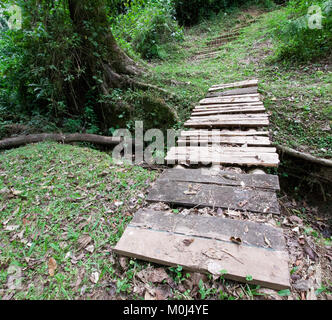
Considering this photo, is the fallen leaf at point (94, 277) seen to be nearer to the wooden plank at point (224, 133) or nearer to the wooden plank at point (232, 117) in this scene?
the wooden plank at point (224, 133)

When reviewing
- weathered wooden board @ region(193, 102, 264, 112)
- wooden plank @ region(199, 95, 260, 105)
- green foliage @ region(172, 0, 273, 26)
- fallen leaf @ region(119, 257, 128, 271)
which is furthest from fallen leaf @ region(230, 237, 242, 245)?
green foliage @ region(172, 0, 273, 26)

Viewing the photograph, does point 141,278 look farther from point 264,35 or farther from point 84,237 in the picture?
point 264,35

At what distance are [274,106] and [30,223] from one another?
4.85 m

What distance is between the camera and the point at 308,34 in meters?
5.64

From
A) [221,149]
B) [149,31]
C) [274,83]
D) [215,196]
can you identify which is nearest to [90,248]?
[215,196]

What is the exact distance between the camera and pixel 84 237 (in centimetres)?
196

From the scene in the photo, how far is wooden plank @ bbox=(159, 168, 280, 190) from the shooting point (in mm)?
2092

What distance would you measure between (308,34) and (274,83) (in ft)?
6.77

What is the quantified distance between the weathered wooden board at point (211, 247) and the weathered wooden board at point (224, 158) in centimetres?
102

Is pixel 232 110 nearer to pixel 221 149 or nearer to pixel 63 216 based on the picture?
pixel 221 149

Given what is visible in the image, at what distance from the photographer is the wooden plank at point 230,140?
112 inches

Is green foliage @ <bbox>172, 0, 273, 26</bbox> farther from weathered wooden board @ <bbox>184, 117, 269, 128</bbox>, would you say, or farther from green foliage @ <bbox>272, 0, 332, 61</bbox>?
weathered wooden board @ <bbox>184, 117, 269, 128</bbox>

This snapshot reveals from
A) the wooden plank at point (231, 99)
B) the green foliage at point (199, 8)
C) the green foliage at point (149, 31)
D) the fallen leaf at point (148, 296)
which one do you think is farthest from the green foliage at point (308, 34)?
the green foliage at point (199, 8)

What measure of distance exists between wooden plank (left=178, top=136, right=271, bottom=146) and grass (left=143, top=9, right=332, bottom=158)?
1029 millimetres
